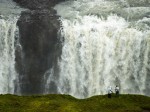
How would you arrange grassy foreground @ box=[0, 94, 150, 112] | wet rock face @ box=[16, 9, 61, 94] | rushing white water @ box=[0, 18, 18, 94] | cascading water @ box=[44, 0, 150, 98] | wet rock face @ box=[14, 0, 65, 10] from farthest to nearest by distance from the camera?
1. wet rock face @ box=[14, 0, 65, 10]
2. rushing white water @ box=[0, 18, 18, 94]
3. wet rock face @ box=[16, 9, 61, 94]
4. cascading water @ box=[44, 0, 150, 98]
5. grassy foreground @ box=[0, 94, 150, 112]

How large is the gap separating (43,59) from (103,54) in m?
8.76

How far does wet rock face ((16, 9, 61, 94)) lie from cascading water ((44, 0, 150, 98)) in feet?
4.50

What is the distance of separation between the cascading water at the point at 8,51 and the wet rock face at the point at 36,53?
33.4 inches

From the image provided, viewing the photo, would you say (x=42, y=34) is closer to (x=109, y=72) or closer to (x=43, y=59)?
(x=43, y=59)

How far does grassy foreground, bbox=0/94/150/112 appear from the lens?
121ft

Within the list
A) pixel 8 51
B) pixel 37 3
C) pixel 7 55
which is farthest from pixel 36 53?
pixel 37 3

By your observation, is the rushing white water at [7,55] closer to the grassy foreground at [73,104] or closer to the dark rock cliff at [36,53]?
the dark rock cliff at [36,53]

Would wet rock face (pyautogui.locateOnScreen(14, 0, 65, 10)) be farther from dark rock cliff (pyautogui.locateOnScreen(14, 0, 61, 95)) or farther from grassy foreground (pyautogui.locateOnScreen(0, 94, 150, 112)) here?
grassy foreground (pyautogui.locateOnScreen(0, 94, 150, 112))

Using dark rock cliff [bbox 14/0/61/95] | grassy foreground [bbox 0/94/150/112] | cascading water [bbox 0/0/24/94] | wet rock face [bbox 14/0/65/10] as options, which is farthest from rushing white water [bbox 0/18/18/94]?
grassy foreground [bbox 0/94/150/112]

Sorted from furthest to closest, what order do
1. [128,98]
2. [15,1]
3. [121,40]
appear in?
[15,1] → [121,40] → [128,98]

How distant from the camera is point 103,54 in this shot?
56.5 meters

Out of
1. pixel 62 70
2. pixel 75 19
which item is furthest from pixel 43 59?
pixel 75 19

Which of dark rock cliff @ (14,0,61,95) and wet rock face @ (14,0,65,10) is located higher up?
wet rock face @ (14,0,65,10)

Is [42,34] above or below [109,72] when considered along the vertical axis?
above
